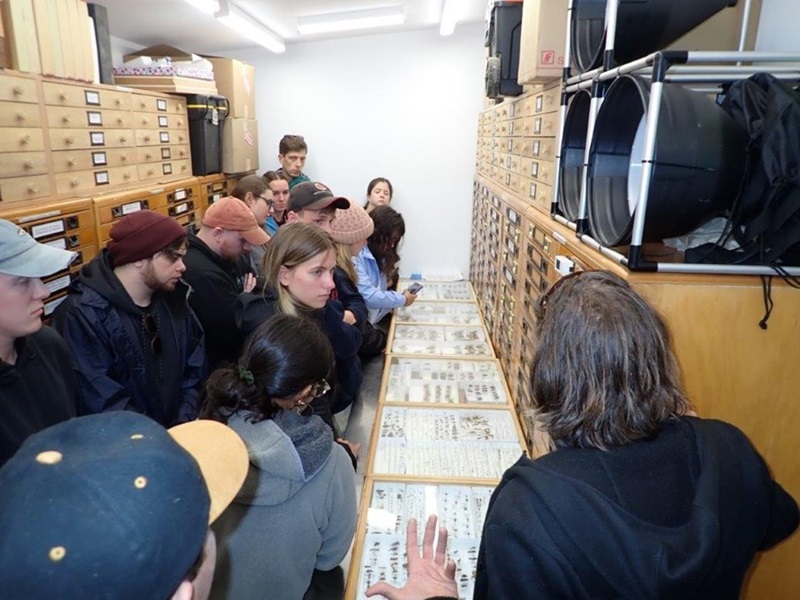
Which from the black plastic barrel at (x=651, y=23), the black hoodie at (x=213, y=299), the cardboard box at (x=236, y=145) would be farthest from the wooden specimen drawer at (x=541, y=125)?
the cardboard box at (x=236, y=145)

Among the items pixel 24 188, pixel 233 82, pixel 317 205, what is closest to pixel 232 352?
pixel 317 205

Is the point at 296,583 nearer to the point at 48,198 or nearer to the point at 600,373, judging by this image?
the point at 600,373

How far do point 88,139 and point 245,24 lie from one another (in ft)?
4.92

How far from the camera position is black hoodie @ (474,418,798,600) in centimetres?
79

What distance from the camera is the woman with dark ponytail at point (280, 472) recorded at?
1.37 metres

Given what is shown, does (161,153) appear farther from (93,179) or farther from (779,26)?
(779,26)

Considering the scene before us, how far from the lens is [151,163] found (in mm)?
3824

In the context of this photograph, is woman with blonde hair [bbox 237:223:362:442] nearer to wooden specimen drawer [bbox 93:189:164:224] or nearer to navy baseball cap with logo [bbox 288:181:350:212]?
navy baseball cap with logo [bbox 288:181:350:212]

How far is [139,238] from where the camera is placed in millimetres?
1947

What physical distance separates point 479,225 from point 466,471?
2910 millimetres

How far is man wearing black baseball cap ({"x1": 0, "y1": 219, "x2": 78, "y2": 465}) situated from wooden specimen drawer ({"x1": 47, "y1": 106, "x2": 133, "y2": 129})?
5.18 ft

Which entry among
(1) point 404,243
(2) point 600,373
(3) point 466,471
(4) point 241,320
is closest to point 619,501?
(2) point 600,373

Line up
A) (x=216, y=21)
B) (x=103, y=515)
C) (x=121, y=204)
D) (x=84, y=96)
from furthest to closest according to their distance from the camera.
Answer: (x=216, y=21), (x=121, y=204), (x=84, y=96), (x=103, y=515)

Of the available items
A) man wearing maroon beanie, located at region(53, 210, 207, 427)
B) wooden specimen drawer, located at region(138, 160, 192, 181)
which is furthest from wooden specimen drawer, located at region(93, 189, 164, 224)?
man wearing maroon beanie, located at region(53, 210, 207, 427)
